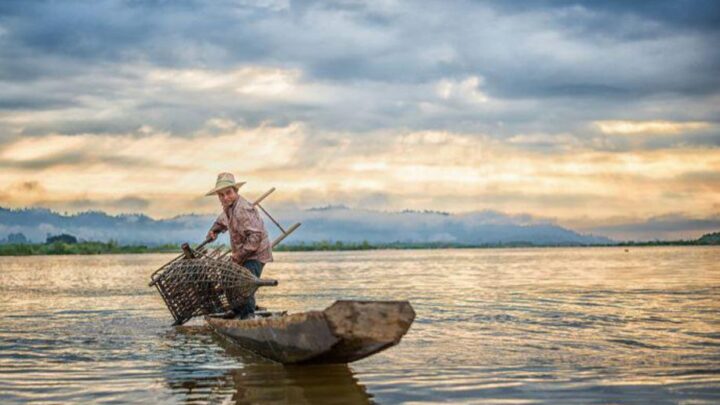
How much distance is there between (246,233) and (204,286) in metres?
1.34

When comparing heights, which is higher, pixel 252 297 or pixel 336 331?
pixel 252 297

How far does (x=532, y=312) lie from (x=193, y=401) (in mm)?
9590

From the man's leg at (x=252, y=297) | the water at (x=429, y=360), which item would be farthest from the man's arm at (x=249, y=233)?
the water at (x=429, y=360)

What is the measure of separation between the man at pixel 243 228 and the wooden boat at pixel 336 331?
6.70 feet

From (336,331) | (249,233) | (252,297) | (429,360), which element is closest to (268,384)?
(336,331)

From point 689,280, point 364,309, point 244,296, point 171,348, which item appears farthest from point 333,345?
point 689,280

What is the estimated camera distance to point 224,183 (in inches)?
443

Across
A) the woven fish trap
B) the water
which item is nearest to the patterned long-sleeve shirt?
the woven fish trap

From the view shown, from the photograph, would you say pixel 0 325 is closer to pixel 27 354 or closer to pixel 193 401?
pixel 27 354

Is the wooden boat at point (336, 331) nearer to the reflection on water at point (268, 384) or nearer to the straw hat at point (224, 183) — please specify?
the reflection on water at point (268, 384)

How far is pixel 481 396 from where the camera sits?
7.93 meters

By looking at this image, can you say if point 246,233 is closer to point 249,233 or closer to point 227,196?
point 249,233

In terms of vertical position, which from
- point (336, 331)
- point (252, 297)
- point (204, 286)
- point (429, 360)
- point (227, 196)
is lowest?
point (429, 360)

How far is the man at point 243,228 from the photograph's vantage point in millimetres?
11250
